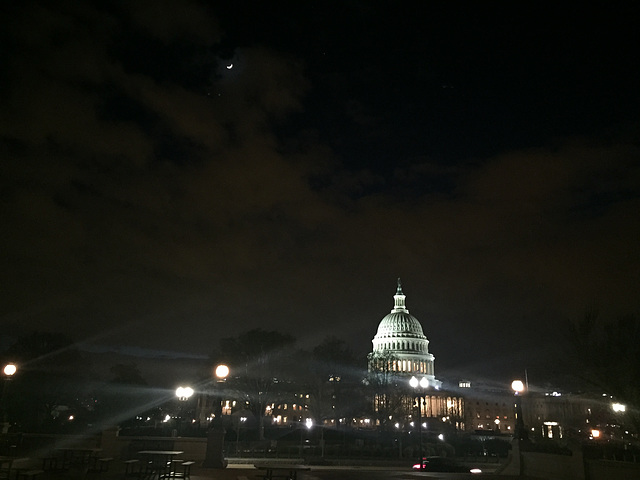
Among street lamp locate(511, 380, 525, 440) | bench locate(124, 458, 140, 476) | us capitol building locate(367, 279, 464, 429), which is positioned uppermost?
us capitol building locate(367, 279, 464, 429)

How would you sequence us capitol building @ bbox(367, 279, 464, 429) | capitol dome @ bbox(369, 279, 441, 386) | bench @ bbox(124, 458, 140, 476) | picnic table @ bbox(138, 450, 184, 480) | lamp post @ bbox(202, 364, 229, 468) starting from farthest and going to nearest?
capitol dome @ bbox(369, 279, 441, 386) < us capitol building @ bbox(367, 279, 464, 429) < lamp post @ bbox(202, 364, 229, 468) < picnic table @ bbox(138, 450, 184, 480) < bench @ bbox(124, 458, 140, 476)

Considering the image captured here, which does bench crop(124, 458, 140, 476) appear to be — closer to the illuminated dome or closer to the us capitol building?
the us capitol building

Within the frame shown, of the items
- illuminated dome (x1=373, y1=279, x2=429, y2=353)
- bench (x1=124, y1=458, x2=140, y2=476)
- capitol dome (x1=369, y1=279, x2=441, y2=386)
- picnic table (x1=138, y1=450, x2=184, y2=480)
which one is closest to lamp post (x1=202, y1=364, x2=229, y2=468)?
bench (x1=124, y1=458, x2=140, y2=476)

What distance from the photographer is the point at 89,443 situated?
28609 mm

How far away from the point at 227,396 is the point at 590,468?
56.5m

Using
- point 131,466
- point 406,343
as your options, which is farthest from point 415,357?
point 131,466

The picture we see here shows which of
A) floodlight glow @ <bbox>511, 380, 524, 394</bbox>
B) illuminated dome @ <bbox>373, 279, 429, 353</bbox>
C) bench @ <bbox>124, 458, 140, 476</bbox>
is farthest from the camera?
illuminated dome @ <bbox>373, 279, 429, 353</bbox>

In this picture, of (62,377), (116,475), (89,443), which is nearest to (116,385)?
(62,377)

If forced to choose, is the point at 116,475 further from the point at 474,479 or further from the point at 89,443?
the point at 474,479

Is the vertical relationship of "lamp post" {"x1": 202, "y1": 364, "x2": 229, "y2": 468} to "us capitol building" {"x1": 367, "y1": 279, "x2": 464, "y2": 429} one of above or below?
below

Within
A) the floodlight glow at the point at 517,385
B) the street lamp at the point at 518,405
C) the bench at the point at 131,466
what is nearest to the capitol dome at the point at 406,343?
the street lamp at the point at 518,405

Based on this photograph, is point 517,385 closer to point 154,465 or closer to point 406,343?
point 154,465

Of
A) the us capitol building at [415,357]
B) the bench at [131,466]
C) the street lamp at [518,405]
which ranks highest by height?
the us capitol building at [415,357]

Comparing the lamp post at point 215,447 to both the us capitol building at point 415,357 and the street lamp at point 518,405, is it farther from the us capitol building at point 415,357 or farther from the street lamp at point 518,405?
the us capitol building at point 415,357
